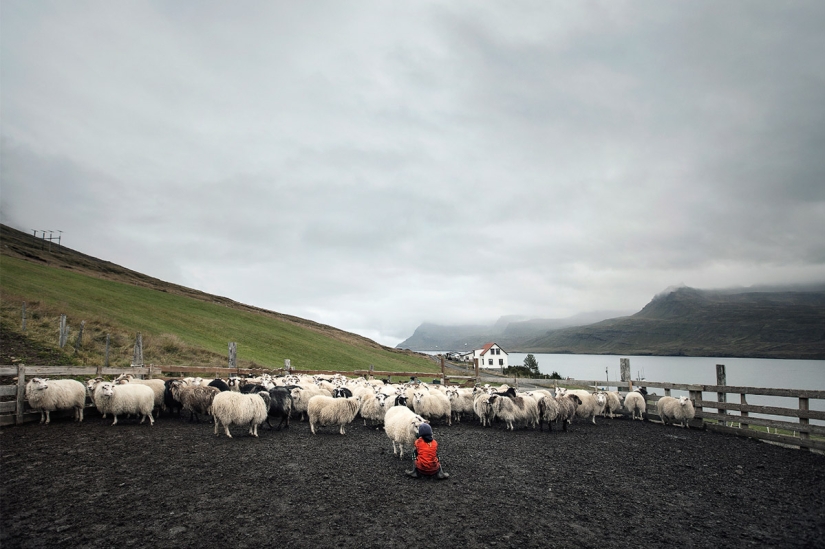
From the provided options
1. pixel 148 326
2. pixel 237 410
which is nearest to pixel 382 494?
pixel 237 410

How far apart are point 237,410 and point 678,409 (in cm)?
1583

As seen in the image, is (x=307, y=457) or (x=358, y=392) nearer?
(x=307, y=457)

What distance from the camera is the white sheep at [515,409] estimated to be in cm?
1483

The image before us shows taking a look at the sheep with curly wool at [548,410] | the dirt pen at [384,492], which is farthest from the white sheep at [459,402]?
the dirt pen at [384,492]

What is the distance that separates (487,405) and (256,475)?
9439 millimetres

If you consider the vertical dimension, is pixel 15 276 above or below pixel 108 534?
above

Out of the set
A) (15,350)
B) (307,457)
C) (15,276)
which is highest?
(15,276)

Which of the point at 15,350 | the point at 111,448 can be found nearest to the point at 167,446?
the point at 111,448

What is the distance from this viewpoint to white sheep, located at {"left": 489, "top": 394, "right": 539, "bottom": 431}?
48.7 feet

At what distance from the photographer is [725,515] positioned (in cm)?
691

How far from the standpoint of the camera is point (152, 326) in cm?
3756

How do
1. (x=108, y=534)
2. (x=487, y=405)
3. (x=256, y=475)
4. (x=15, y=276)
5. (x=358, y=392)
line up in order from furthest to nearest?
(x=15, y=276) → (x=358, y=392) → (x=487, y=405) → (x=256, y=475) → (x=108, y=534)

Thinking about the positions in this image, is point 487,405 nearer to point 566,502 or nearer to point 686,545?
point 566,502

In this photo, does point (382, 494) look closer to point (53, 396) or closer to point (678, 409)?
point (53, 396)
